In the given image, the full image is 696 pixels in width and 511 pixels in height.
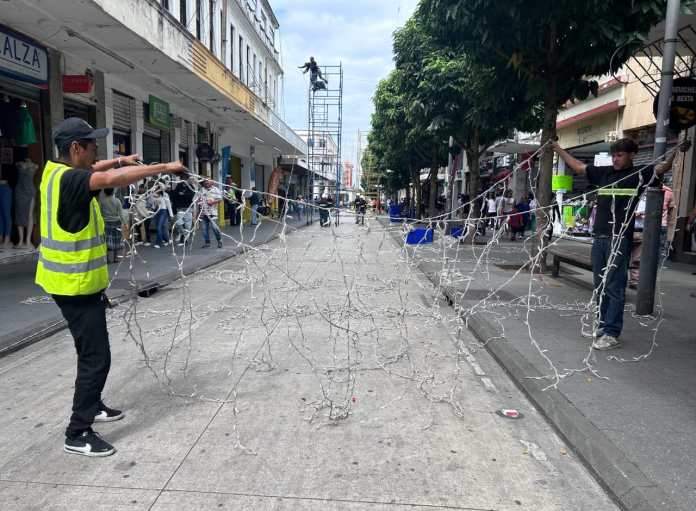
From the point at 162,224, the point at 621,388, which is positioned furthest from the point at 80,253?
the point at 162,224

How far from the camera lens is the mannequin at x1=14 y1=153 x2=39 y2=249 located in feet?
35.8

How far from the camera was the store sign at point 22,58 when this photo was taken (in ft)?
32.3

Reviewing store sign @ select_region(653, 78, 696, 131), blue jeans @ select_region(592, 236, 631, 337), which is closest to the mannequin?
blue jeans @ select_region(592, 236, 631, 337)

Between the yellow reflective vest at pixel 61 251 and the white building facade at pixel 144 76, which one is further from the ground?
the white building facade at pixel 144 76

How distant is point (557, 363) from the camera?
193 inches

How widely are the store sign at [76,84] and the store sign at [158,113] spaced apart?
4309 mm

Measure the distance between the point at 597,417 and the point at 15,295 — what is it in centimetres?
734

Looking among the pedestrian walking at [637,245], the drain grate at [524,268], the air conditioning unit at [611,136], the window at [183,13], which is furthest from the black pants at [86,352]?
the air conditioning unit at [611,136]

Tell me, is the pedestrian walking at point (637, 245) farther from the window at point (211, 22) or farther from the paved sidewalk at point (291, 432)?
the window at point (211, 22)

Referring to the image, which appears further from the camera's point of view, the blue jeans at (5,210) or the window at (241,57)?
the window at (241,57)

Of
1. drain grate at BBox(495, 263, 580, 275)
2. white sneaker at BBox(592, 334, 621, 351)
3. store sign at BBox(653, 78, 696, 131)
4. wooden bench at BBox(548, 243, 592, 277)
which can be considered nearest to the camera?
white sneaker at BBox(592, 334, 621, 351)

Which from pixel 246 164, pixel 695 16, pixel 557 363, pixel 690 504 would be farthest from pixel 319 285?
pixel 246 164

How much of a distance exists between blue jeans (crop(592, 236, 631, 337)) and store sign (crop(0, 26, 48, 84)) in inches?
407

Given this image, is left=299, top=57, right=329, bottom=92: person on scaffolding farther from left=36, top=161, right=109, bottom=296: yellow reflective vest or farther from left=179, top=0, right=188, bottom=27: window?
left=36, top=161, right=109, bottom=296: yellow reflective vest
